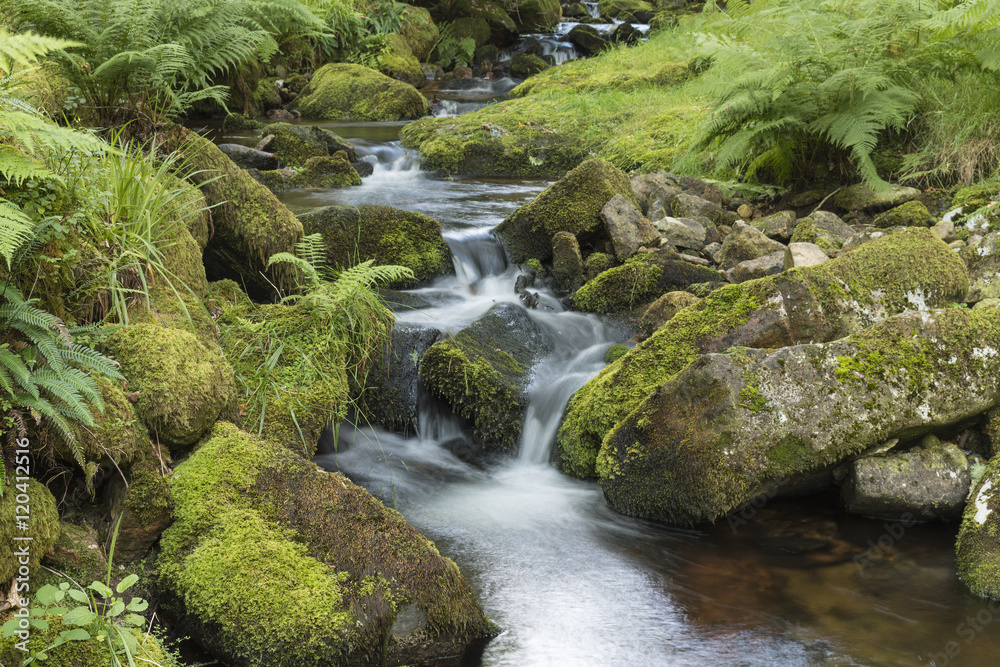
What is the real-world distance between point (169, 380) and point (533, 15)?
20954mm

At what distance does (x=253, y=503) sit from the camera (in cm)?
307

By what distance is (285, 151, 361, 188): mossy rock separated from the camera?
31.0ft

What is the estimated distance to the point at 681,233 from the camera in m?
6.91

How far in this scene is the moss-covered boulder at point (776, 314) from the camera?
4.43 m

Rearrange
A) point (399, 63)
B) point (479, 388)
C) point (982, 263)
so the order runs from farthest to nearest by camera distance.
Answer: point (399, 63), point (982, 263), point (479, 388)

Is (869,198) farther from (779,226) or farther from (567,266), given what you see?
(567,266)

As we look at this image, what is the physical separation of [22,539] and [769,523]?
3.43 meters

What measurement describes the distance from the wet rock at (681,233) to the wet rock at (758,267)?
2.83 feet

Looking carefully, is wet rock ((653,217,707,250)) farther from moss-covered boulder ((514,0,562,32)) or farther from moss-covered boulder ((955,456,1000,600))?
moss-covered boulder ((514,0,562,32))

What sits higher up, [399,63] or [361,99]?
[399,63]

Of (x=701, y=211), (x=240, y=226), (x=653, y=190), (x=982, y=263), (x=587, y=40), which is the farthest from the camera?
(x=587, y=40)

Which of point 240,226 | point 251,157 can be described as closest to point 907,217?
point 240,226

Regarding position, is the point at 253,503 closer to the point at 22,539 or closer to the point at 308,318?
the point at 22,539

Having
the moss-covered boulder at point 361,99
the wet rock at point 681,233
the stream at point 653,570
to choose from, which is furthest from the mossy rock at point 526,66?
the stream at point 653,570
